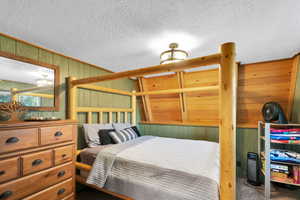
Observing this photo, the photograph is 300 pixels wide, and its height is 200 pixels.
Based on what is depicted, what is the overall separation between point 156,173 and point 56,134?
1192mm

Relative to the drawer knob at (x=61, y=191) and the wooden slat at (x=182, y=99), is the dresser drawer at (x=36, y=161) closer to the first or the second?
the drawer knob at (x=61, y=191)

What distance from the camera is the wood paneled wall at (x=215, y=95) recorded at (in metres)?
2.53

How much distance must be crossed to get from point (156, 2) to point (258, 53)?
6.52ft

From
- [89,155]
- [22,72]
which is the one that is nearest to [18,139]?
[89,155]

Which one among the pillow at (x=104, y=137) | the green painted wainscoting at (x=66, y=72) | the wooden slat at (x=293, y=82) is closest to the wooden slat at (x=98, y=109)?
the green painted wainscoting at (x=66, y=72)

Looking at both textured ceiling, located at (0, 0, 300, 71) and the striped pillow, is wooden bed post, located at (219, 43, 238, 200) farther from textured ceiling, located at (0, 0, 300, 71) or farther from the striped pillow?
the striped pillow

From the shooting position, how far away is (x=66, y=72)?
2.24 metres

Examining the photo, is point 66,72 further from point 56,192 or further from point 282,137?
point 282,137

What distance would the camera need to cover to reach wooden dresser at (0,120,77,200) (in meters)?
1.19

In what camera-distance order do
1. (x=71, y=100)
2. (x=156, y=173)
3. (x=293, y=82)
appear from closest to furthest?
1. (x=156, y=173)
2. (x=71, y=100)
3. (x=293, y=82)

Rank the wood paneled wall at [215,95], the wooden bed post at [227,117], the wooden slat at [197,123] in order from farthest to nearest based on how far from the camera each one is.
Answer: the wooden slat at [197,123], the wood paneled wall at [215,95], the wooden bed post at [227,117]

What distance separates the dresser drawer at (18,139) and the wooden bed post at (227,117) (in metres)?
1.74

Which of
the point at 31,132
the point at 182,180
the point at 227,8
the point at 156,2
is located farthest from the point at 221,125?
the point at 31,132

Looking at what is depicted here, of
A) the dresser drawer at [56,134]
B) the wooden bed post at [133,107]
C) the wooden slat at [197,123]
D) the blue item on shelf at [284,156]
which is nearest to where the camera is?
the dresser drawer at [56,134]
